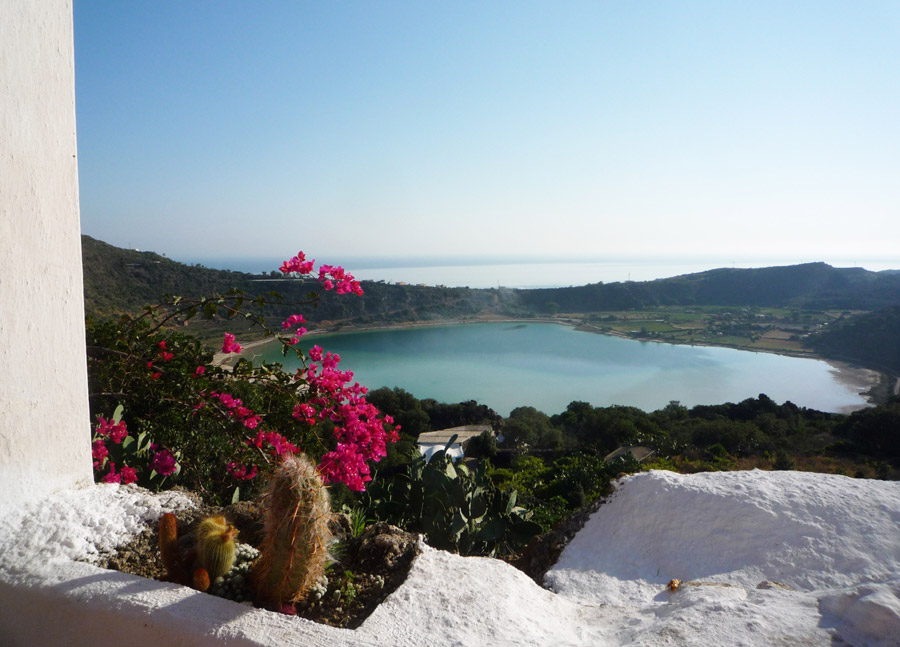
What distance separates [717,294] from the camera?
55250 mm

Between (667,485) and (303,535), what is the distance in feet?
6.85

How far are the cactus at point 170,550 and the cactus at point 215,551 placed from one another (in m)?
0.06

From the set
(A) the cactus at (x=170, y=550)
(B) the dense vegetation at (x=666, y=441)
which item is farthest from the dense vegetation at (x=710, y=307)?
(A) the cactus at (x=170, y=550)

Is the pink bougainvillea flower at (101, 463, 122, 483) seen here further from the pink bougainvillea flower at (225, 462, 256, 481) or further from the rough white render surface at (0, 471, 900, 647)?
the pink bougainvillea flower at (225, 462, 256, 481)

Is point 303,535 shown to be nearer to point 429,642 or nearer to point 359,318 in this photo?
point 429,642

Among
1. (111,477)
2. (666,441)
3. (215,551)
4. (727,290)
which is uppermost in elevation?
(727,290)

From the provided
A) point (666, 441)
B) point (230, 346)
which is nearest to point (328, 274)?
point (230, 346)

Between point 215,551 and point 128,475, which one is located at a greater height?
point 215,551

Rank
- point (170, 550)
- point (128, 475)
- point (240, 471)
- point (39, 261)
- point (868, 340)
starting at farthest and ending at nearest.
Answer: point (868, 340) < point (240, 471) < point (128, 475) < point (39, 261) < point (170, 550)

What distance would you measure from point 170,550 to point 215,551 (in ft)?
0.46

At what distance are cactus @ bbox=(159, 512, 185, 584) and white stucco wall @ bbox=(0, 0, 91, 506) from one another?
0.59 meters

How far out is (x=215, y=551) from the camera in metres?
1.45

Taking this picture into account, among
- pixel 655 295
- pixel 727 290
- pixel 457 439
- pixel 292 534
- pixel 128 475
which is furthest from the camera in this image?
pixel 655 295

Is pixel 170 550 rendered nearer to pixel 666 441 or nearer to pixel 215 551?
pixel 215 551
